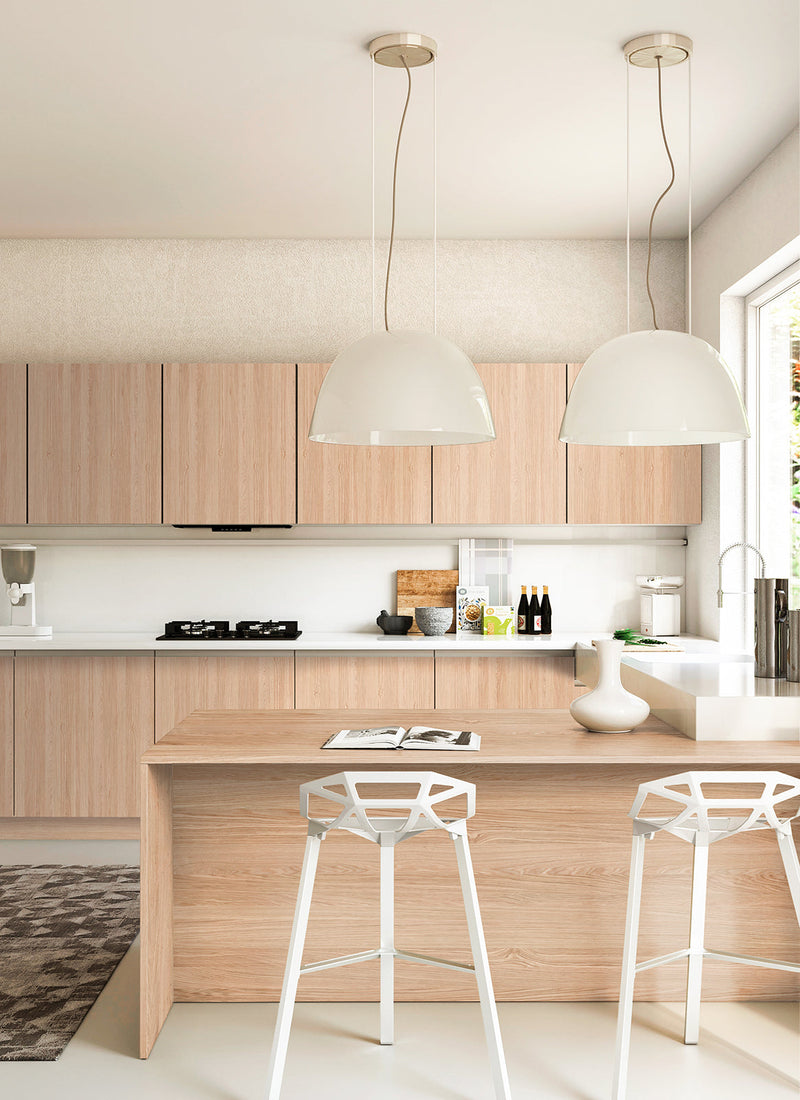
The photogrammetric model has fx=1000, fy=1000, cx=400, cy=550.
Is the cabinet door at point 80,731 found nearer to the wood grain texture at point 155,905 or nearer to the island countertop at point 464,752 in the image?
the island countertop at point 464,752

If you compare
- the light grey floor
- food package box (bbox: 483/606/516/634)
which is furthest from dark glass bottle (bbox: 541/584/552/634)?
the light grey floor

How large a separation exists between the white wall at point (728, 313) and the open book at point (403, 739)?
231 centimetres

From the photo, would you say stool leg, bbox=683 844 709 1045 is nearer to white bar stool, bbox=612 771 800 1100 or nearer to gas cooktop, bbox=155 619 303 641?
white bar stool, bbox=612 771 800 1100

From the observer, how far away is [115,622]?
5016 mm

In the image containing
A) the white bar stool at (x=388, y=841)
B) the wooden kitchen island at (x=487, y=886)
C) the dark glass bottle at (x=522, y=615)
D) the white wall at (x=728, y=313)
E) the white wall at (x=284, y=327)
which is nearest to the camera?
the white bar stool at (x=388, y=841)

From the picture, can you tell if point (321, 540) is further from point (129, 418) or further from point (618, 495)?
point (618, 495)

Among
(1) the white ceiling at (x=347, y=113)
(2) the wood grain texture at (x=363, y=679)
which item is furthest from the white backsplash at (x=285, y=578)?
(1) the white ceiling at (x=347, y=113)

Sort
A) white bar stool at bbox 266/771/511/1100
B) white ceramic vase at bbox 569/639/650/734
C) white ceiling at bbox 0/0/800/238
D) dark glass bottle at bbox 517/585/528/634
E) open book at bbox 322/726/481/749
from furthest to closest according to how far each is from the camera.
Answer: dark glass bottle at bbox 517/585/528/634
white ceiling at bbox 0/0/800/238
white ceramic vase at bbox 569/639/650/734
open book at bbox 322/726/481/749
white bar stool at bbox 266/771/511/1100

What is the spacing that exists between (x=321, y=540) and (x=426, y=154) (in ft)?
6.28

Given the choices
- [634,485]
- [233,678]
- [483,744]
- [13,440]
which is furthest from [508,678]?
[13,440]

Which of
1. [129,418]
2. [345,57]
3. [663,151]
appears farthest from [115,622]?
[663,151]

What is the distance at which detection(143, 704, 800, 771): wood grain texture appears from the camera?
2.43 m

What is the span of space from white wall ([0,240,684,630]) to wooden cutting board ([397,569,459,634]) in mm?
79

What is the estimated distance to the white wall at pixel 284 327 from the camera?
498cm
